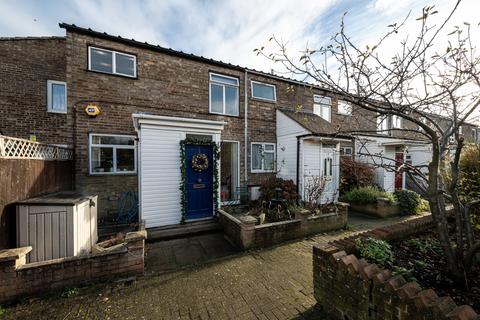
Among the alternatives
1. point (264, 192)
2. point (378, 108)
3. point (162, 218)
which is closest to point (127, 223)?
point (162, 218)

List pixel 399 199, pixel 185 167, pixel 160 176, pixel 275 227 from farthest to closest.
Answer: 1. pixel 399 199
2. pixel 185 167
3. pixel 160 176
4. pixel 275 227

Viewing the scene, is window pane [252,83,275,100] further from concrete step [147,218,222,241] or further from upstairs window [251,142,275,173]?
concrete step [147,218,222,241]

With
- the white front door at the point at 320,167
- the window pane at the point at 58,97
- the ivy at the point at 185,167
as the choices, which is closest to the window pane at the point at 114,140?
the ivy at the point at 185,167

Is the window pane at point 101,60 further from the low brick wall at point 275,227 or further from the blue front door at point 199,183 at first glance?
the low brick wall at point 275,227

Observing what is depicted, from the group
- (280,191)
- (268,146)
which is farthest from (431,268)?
(268,146)

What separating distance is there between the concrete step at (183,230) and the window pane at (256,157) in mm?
3741

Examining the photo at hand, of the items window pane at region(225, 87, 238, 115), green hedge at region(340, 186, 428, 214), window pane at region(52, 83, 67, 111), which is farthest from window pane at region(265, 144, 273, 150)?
window pane at region(52, 83, 67, 111)

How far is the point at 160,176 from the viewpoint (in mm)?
5289

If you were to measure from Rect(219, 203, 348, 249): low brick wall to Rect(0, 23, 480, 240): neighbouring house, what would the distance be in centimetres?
129

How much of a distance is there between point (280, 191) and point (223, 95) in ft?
15.3

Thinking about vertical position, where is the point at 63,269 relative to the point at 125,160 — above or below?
below

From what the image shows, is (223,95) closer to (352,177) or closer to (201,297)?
(352,177)

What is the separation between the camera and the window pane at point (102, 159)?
251 inches

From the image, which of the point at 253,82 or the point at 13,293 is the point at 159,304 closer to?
the point at 13,293
